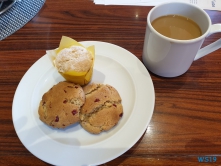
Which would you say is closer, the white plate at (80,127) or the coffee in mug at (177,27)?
the white plate at (80,127)

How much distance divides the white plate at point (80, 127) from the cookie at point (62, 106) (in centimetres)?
3

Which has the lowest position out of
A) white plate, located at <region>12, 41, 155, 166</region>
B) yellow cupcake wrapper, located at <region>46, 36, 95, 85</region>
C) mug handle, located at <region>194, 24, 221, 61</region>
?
white plate, located at <region>12, 41, 155, 166</region>

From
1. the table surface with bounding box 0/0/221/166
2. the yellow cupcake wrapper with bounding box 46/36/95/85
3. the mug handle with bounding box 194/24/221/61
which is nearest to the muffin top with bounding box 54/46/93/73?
the yellow cupcake wrapper with bounding box 46/36/95/85

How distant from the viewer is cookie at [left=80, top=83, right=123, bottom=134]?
0.60 meters

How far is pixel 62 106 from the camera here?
1.97 feet

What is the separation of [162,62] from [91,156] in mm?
358

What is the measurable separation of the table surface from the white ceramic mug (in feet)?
0.19

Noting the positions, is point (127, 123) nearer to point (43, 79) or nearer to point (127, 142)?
point (127, 142)

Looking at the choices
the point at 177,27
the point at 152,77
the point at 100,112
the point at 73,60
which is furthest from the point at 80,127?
the point at 177,27

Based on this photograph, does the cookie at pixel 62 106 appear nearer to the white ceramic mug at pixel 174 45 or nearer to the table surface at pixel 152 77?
the table surface at pixel 152 77

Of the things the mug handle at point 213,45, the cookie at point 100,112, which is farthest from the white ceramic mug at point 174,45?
the cookie at point 100,112

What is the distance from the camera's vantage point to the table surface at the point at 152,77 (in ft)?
1.98

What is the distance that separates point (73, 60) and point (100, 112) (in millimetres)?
181

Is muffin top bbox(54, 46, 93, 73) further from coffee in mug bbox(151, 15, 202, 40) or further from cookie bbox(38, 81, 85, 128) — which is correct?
coffee in mug bbox(151, 15, 202, 40)
